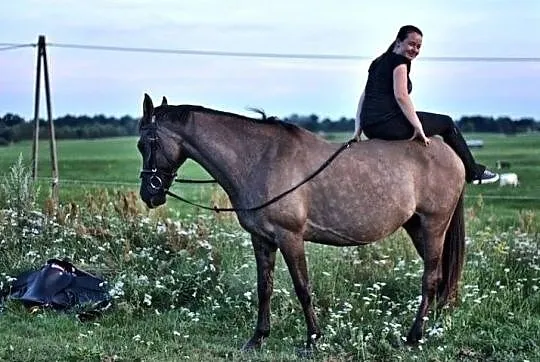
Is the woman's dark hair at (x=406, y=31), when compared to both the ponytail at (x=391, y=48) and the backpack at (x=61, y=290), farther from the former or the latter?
the backpack at (x=61, y=290)

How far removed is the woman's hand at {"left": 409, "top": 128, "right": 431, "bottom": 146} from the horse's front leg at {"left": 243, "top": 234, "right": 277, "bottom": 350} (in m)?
1.40

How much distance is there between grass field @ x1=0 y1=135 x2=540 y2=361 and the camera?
22.9ft

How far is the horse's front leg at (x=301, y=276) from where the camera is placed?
6848 millimetres

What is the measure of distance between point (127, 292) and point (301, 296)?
201 cm

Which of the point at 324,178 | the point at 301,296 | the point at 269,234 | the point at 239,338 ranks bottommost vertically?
the point at 239,338

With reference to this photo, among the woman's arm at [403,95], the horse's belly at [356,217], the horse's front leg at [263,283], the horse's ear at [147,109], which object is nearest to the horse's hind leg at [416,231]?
the horse's belly at [356,217]

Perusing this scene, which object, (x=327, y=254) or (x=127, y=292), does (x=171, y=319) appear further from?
(x=327, y=254)

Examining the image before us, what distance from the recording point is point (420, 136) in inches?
287

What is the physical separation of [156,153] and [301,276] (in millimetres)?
1415

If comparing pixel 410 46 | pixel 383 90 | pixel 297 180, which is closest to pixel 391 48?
pixel 410 46

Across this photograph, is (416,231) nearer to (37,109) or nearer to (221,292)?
(221,292)

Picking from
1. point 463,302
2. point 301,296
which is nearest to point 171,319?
point 301,296

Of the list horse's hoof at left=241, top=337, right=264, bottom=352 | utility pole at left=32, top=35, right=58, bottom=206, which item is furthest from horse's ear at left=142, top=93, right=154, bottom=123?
utility pole at left=32, top=35, right=58, bottom=206

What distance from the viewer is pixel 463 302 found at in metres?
7.95
